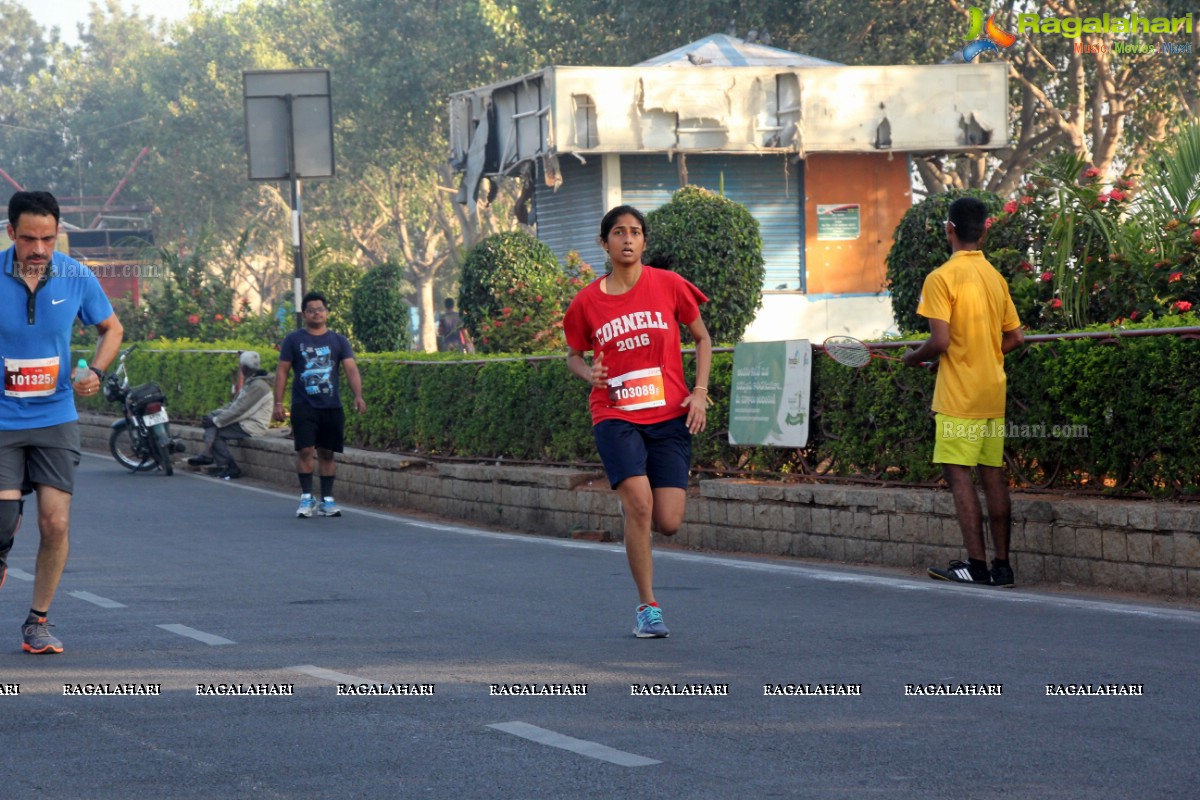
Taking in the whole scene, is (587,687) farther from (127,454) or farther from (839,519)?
(127,454)

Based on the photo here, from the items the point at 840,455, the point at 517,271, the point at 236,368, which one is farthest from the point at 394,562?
the point at 236,368

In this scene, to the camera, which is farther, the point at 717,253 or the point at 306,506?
the point at 717,253

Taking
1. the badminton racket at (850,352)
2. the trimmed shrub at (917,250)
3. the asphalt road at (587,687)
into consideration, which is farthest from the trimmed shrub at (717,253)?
the asphalt road at (587,687)

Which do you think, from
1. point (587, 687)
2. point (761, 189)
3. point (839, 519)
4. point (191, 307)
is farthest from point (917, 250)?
point (191, 307)

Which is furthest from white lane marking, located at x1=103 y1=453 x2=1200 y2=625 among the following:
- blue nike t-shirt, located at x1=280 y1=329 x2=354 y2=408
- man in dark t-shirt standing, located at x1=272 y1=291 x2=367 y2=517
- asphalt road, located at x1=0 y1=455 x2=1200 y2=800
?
blue nike t-shirt, located at x1=280 y1=329 x2=354 y2=408

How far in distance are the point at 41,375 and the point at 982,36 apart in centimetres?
2761

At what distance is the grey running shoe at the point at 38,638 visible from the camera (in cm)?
719

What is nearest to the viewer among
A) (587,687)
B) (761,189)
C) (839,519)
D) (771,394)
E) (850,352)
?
(587,687)

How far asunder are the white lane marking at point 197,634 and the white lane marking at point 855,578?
3.52 meters

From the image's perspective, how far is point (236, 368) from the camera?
73.0 ft

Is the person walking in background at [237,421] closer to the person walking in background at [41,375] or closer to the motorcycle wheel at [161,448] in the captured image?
the motorcycle wheel at [161,448]

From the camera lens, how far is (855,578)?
9.48m

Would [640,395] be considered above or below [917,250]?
below

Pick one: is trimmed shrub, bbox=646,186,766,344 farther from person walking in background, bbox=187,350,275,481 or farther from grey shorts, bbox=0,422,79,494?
grey shorts, bbox=0,422,79,494
